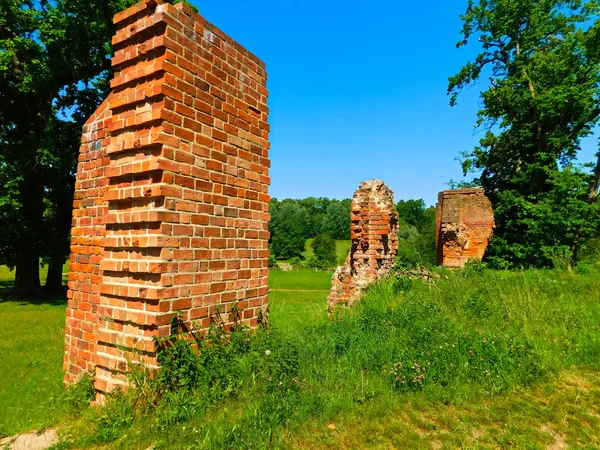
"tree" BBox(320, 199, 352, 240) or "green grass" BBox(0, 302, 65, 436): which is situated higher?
"tree" BBox(320, 199, 352, 240)

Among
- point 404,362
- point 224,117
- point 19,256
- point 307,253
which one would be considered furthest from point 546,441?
point 307,253

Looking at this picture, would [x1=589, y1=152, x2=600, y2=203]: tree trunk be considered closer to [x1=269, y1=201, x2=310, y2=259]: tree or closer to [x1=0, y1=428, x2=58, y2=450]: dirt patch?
[x1=0, y1=428, x2=58, y2=450]: dirt patch

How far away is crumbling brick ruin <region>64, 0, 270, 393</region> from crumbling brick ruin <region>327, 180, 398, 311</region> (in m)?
4.87

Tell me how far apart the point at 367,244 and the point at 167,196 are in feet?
20.0

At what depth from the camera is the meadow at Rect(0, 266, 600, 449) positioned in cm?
231

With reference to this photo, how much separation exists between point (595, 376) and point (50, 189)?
18.4 m

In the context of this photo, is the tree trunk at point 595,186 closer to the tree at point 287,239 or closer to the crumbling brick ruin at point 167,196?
the crumbling brick ruin at point 167,196

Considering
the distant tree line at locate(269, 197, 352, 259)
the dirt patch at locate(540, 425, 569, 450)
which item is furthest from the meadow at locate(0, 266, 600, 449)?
the distant tree line at locate(269, 197, 352, 259)

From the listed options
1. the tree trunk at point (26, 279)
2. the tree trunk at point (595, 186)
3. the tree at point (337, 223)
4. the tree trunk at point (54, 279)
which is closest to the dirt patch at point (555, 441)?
the tree trunk at point (595, 186)

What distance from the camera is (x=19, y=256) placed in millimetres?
13719

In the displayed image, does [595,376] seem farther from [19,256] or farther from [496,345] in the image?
→ [19,256]

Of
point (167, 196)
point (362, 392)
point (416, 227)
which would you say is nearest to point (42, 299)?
point (167, 196)

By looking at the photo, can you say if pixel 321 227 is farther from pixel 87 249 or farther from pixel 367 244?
pixel 87 249

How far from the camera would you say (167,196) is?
2523 millimetres
